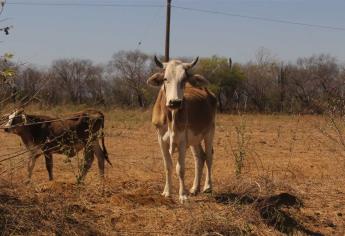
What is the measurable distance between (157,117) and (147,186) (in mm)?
1232

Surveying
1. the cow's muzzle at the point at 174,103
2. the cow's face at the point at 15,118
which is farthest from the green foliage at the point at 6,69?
the cow's muzzle at the point at 174,103

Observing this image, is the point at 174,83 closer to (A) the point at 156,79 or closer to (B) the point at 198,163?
(A) the point at 156,79

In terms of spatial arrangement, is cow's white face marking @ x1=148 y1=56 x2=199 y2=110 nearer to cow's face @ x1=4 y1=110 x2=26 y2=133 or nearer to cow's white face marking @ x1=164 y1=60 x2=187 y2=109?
cow's white face marking @ x1=164 y1=60 x2=187 y2=109

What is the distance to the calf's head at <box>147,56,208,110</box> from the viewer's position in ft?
25.8

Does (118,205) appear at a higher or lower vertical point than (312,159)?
higher

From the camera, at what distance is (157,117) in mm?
8773

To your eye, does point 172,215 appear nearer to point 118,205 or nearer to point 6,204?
point 118,205

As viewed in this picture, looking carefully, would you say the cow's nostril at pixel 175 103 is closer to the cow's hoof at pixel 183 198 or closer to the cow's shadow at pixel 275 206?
the cow's hoof at pixel 183 198

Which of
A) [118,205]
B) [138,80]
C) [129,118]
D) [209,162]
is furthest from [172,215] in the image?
[138,80]

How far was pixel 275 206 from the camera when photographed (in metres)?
7.86

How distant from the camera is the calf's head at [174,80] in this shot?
7875 millimetres

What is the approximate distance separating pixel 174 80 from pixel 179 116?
1.88 ft

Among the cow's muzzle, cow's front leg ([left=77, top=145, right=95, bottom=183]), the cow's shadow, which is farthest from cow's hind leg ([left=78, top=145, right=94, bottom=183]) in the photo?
the cow's shadow

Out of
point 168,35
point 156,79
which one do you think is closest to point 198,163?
point 156,79
